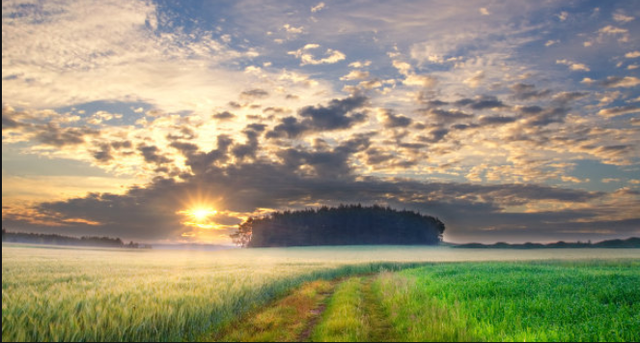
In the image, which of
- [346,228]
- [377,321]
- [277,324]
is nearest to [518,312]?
[377,321]

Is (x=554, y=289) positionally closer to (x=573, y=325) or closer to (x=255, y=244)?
(x=573, y=325)

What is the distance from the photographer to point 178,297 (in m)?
11.6

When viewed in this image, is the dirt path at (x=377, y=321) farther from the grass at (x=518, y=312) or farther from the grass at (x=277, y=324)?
the grass at (x=277, y=324)

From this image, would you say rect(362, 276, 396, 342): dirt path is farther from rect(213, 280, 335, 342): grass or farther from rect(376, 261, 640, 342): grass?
rect(213, 280, 335, 342): grass

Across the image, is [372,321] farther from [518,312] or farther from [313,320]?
[518,312]

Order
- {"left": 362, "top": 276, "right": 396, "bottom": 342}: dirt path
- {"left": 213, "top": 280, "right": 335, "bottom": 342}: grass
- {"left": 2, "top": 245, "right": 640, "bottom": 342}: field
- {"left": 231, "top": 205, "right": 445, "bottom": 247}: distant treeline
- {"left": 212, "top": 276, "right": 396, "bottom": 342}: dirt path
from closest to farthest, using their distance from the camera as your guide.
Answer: {"left": 2, "top": 245, "right": 640, "bottom": 342}: field
{"left": 213, "top": 280, "right": 335, "bottom": 342}: grass
{"left": 212, "top": 276, "right": 396, "bottom": 342}: dirt path
{"left": 362, "top": 276, "right": 396, "bottom": 342}: dirt path
{"left": 231, "top": 205, "right": 445, "bottom": 247}: distant treeline

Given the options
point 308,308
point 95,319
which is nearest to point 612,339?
point 308,308

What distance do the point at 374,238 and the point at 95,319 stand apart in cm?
13189

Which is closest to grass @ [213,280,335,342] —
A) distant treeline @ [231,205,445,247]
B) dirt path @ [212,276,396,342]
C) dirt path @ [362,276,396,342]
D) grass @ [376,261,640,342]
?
dirt path @ [212,276,396,342]

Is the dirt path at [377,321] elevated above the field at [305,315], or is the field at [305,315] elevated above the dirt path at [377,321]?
the field at [305,315]

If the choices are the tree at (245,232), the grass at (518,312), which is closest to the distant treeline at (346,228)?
the tree at (245,232)

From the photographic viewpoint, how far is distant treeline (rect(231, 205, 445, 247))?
137m

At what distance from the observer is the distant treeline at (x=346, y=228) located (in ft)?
451

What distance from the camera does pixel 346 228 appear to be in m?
140
